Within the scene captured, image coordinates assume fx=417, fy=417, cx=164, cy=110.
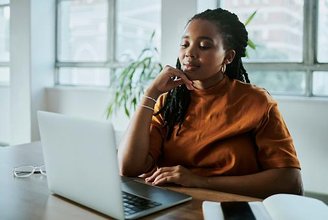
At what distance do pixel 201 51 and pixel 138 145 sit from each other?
15.7 inches

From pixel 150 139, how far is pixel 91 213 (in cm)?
57

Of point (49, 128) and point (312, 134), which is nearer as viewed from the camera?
point (49, 128)

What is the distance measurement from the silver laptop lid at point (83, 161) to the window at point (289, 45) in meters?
2.18

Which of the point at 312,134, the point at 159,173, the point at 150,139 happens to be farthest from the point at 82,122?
the point at 312,134

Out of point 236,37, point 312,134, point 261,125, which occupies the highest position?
point 236,37

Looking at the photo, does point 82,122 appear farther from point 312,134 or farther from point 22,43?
point 22,43

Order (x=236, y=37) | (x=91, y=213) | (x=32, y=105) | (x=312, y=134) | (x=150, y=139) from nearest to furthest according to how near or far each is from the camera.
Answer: (x=91, y=213) → (x=150, y=139) → (x=236, y=37) → (x=312, y=134) → (x=32, y=105)

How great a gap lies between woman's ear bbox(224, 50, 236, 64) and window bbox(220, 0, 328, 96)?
1.37m

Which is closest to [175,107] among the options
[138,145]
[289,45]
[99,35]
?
[138,145]

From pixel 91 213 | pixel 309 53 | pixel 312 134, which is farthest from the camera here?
pixel 309 53

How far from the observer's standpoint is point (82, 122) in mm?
933

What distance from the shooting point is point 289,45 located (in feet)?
9.57

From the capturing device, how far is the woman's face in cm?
147

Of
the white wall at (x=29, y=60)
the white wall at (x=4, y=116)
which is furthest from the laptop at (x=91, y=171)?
the white wall at (x=4, y=116)
